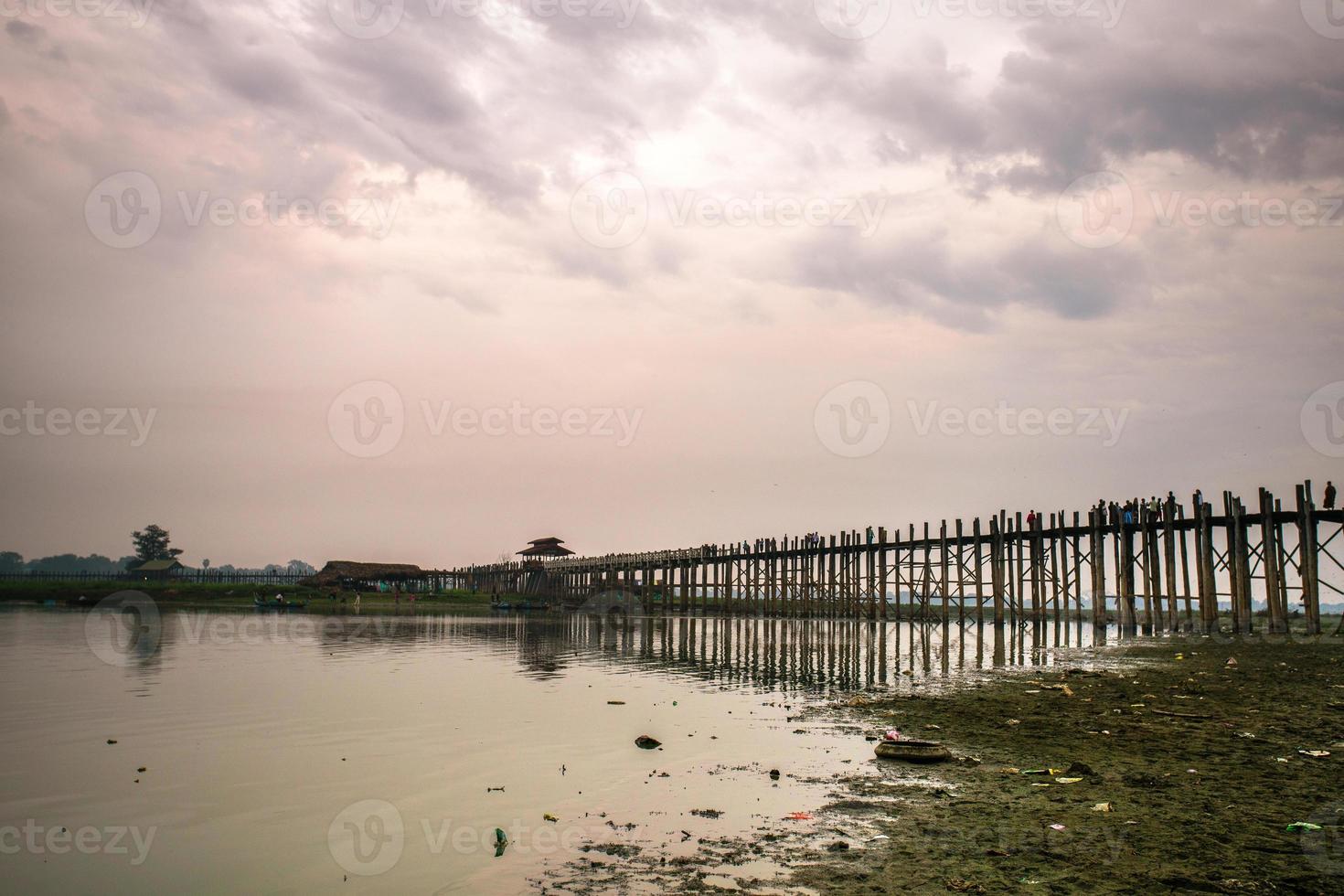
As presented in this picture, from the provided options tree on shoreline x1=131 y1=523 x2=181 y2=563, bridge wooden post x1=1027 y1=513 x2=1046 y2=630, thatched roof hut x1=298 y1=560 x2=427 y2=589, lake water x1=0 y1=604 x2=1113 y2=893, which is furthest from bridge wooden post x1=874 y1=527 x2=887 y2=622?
tree on shoreline x1=131 y1=523 x2=181 y2=563

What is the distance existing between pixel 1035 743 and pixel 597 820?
6.18m

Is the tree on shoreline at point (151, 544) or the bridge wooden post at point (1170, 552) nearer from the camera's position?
the bridge wooden post at point (1170, 552)

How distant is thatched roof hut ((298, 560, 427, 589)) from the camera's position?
85.0m

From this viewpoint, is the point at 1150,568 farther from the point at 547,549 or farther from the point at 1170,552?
the point at 547,549

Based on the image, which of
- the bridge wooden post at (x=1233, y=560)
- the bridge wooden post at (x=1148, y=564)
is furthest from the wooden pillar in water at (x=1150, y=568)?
the bridge wooden post at (x=1233, y=560)

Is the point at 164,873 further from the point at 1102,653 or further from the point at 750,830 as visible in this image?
the point at 1102,653

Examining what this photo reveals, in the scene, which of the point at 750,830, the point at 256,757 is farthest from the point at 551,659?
the point at 750,830

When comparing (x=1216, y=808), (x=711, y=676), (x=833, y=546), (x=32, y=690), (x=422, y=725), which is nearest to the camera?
(x=1216, y=808)

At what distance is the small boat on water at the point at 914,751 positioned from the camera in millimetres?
10742

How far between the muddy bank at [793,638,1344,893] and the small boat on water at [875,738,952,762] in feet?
0.76

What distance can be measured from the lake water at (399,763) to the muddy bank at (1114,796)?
107cm

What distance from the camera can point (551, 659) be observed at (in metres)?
27.7

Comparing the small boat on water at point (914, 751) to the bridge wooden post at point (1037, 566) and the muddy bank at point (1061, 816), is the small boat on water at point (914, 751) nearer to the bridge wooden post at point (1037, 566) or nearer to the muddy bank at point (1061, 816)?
the muddy bank at point (1061, 816)

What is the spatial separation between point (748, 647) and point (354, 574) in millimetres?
63914
